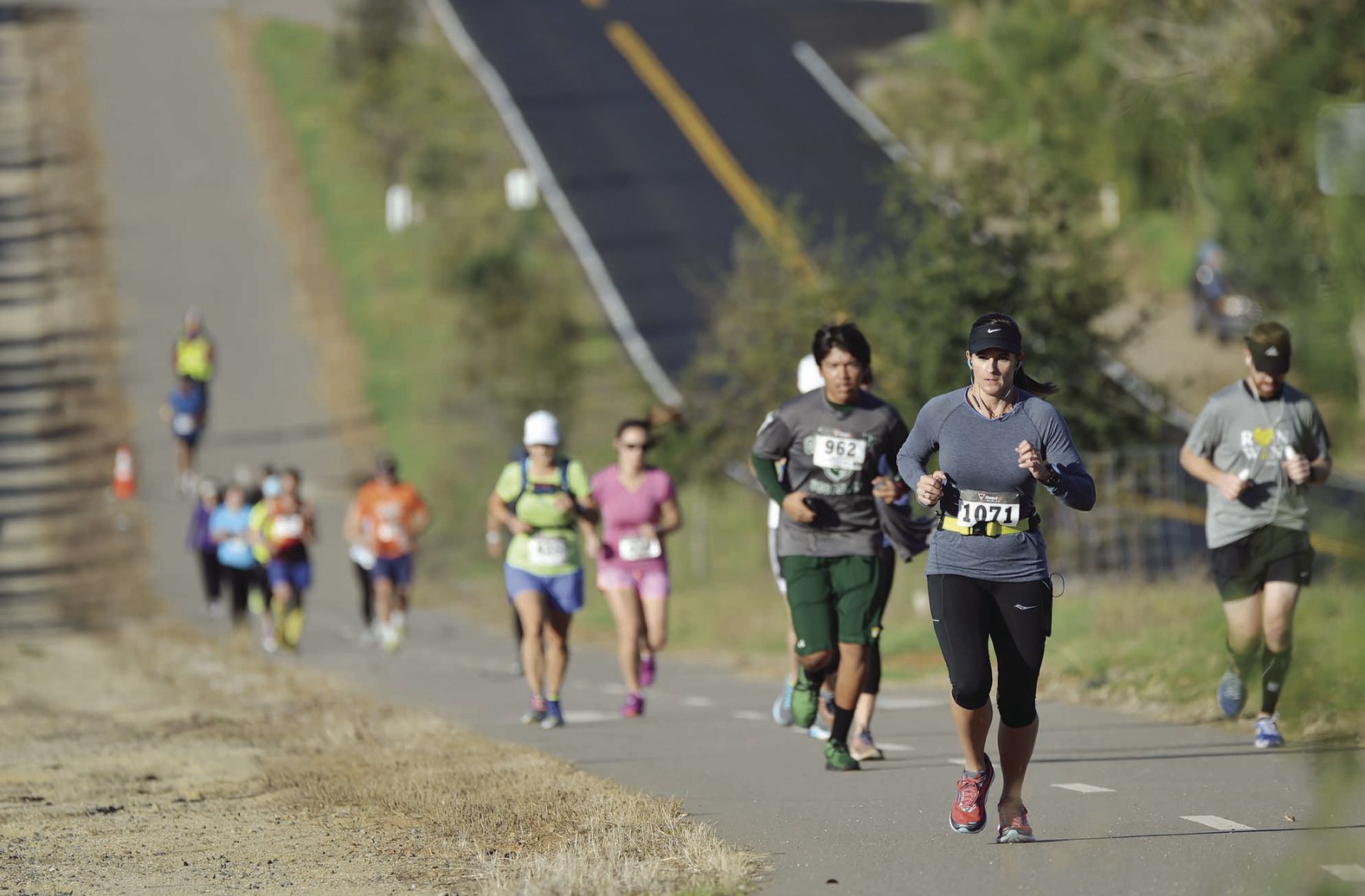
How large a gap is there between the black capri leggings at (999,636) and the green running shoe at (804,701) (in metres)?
2.28

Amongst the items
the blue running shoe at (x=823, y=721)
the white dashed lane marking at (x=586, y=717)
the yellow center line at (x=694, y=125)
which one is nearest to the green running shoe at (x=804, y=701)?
the blue running shoe at (x=823, y=721)

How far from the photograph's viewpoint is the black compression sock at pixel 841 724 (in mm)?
9516

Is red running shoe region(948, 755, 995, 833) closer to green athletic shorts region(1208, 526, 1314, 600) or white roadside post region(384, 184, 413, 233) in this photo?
green athletic shorts region(1208, 526, 1314, 600)

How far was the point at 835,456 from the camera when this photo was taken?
9609mm

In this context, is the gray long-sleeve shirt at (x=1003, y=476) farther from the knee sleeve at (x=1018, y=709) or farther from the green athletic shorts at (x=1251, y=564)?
the green athletic shorts at (x=1251, y=564)

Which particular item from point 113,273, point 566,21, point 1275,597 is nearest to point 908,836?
point 1275,597

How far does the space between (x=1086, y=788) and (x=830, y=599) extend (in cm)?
154

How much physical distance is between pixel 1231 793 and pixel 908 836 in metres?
1.66

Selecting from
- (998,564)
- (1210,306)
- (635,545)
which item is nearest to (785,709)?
(635,545)

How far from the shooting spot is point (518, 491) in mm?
12477

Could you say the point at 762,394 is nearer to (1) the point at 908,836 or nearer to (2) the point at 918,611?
(2) the point at 918,611

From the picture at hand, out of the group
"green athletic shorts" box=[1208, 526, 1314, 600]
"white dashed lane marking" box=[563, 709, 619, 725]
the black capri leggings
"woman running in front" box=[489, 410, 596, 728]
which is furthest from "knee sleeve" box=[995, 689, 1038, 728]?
"white dashed lane marking" box=[563, 709, 619, 725]

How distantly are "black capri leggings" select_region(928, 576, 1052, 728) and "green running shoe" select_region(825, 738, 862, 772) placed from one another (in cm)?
229

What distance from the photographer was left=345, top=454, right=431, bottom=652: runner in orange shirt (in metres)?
19.2
